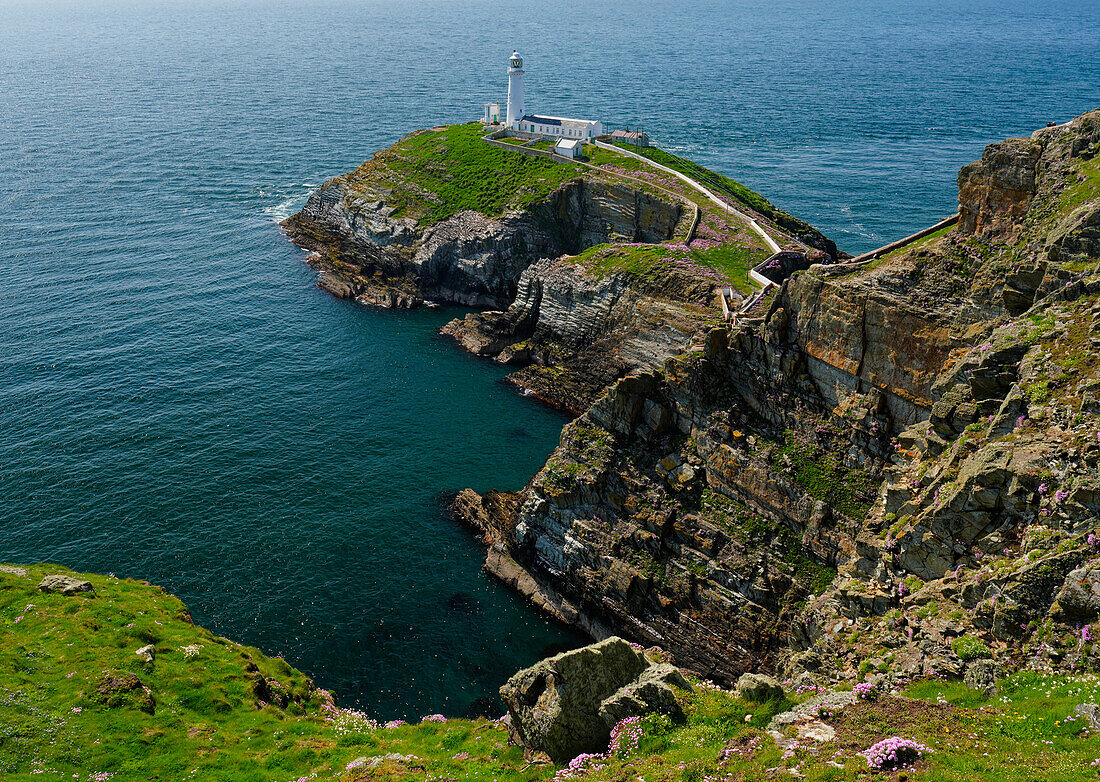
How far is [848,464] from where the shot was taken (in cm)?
4916

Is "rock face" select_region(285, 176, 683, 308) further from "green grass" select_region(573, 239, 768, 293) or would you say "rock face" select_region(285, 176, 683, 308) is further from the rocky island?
the rocky island

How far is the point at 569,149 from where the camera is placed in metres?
116

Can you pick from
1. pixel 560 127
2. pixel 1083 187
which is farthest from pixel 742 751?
pixel 560 127

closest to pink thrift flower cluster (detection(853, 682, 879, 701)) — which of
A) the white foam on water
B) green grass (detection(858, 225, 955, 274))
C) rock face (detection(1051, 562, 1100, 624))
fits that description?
rock face (detection(1051, 562, 1100, 624))

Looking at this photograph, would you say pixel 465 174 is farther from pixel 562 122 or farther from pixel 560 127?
pixel 562 122

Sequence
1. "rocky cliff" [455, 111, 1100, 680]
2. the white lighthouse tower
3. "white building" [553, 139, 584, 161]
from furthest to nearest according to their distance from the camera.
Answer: the white lighthouse tower → "white building" [553, 139, 584, 161] → "rocky cliff" [455, 111, 1100, 680]

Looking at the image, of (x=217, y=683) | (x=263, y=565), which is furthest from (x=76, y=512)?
(x=217, y=683)

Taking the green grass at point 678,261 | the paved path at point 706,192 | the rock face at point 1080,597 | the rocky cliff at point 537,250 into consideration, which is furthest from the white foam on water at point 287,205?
the rock face at point 1080,597

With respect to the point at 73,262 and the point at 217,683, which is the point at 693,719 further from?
the point at 73,262

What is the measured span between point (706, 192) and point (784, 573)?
65.3 metres

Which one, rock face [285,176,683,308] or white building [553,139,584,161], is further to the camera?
white building [553,139,584,161]

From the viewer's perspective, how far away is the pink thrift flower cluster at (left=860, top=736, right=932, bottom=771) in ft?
71.4

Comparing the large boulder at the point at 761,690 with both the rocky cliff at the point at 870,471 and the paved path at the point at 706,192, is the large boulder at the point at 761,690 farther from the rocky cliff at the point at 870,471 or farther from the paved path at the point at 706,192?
the paved path at the point at 706,192

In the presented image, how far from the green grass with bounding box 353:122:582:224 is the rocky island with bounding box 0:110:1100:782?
39685mm
